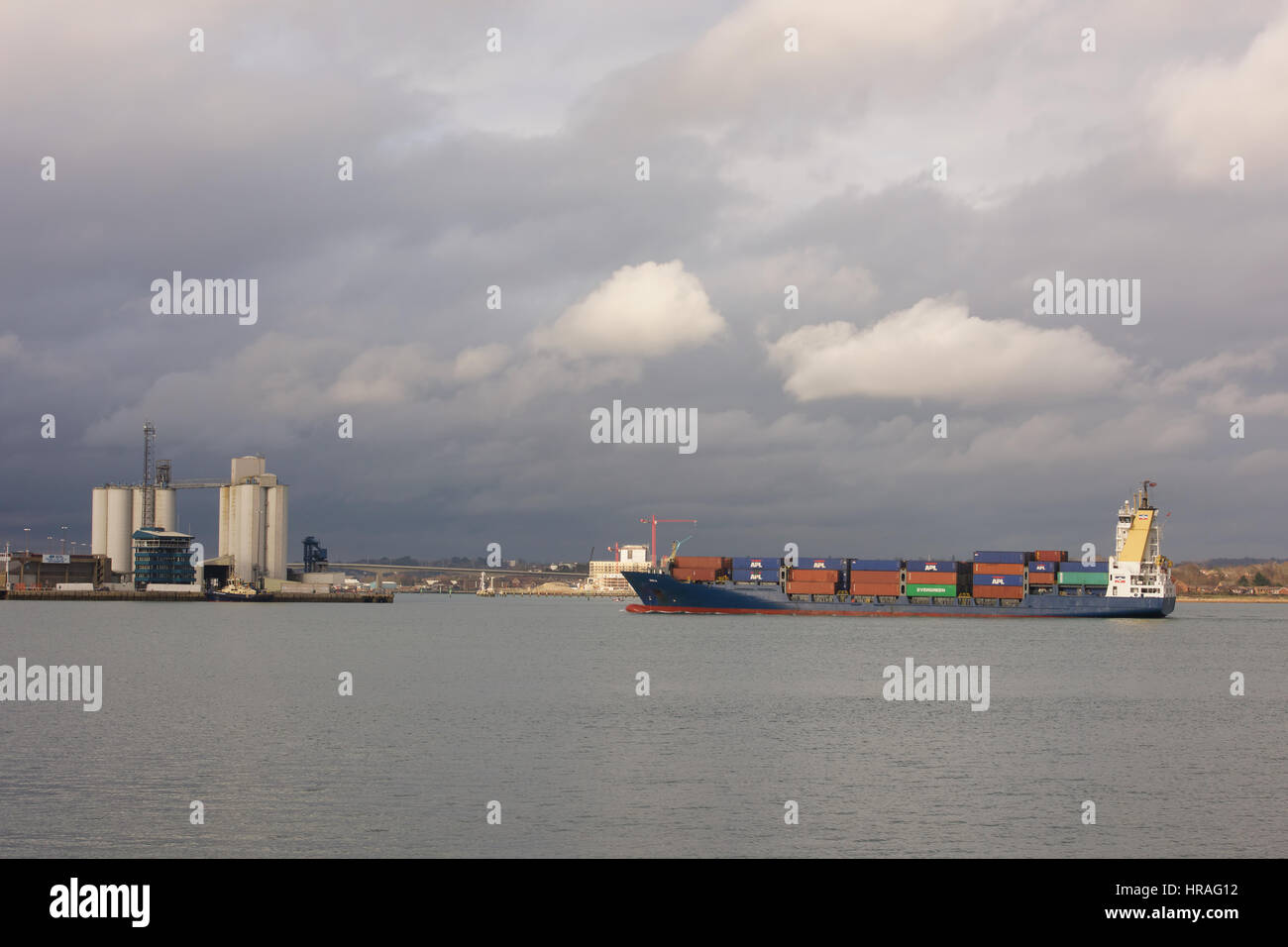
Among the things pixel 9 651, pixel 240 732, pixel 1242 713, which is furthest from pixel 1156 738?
pixel 9 651

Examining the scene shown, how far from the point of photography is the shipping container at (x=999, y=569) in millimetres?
125506

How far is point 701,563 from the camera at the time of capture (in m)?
135

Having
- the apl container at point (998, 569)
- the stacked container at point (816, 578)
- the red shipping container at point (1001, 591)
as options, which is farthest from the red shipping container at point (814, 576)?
the red shipping container at point (1001, 591)

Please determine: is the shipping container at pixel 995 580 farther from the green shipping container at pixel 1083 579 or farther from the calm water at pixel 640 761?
the calm water at pixel 640 761

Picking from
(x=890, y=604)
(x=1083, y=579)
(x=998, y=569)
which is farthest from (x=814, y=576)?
(x=1083, y=579)

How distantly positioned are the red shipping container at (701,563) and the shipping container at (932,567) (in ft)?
71.2

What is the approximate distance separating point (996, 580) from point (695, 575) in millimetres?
35059

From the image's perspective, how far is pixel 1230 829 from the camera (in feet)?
87.9

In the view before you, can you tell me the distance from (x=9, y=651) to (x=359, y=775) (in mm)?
67727

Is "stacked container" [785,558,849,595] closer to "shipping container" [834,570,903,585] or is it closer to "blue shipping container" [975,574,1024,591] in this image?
"shipping container" [834,570,903,585]

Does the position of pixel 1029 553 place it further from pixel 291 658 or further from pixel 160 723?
pixel 160 723

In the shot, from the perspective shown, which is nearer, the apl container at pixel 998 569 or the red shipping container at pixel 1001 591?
the red shipping container at pixel 1001 591
